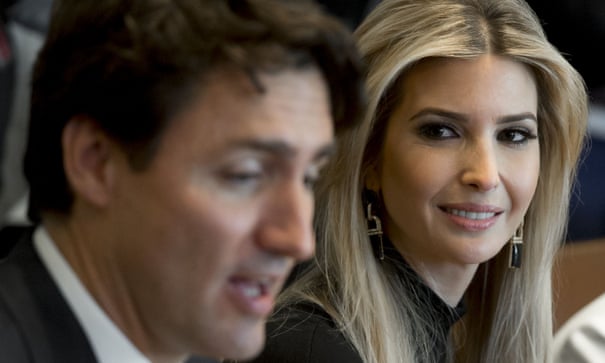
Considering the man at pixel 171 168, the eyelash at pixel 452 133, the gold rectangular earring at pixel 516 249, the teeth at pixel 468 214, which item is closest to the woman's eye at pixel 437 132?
the eyelash at pixel 452 133

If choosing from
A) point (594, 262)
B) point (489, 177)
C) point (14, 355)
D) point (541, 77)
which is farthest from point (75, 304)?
point (594, 262)

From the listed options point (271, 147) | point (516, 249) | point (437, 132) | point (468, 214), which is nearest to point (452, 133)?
point (437, 132)

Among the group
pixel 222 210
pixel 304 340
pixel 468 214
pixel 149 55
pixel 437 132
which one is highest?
pixel 149 55

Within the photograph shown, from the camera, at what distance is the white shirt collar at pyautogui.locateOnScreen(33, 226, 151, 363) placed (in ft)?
4.27

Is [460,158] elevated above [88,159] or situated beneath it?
situated beneath

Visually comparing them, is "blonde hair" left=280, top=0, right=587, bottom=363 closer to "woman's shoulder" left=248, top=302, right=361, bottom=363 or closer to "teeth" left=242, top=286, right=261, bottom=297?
"woman's shoulder" left=248, top=302, right=361, bottom=363

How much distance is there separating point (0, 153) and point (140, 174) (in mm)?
2051

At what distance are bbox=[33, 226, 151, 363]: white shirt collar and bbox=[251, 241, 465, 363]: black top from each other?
0.68 m

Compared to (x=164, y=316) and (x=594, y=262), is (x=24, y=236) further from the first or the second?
(x=594, y=262)

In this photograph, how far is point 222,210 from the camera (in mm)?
1205

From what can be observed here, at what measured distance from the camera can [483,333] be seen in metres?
2.35

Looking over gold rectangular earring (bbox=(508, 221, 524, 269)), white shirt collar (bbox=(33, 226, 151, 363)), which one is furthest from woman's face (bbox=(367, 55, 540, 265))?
white shirt collar (bbox=(33, 226, 151, 363))

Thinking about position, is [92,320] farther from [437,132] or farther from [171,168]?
[437,132]

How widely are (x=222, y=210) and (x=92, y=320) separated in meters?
0.22
